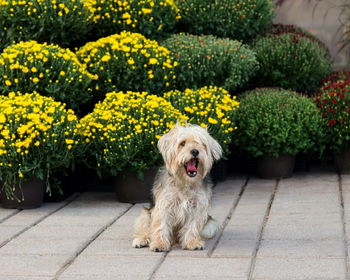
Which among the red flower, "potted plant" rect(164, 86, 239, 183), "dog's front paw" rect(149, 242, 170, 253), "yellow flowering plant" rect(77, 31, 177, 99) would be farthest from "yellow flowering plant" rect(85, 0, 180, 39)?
"dog's front paw" rect(149, 242, 170, 253)

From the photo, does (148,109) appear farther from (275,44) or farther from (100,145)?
(275,44)

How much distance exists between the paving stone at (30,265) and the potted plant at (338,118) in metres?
4.27

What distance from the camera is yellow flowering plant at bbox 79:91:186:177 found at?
7770mm

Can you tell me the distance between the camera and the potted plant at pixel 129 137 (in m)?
7.77

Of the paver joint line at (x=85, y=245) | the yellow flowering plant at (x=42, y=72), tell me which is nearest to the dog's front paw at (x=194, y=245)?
the paver joint line at (x=85, y=245)

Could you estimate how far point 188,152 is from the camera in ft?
19.1

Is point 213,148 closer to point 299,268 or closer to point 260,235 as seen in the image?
point 260,235

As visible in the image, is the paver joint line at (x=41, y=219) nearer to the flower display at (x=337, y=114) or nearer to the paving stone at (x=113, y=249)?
the paving stone at (x=113, y=249)

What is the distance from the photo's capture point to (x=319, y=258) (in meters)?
5.76

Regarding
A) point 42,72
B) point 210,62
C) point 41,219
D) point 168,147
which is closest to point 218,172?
point 210,62

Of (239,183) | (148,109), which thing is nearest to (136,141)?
(148,109)

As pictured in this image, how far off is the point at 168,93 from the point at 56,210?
191cm

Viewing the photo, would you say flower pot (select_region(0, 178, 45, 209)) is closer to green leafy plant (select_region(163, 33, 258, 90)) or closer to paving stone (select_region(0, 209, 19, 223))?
paving stone (select_region(0, 209, 19, 223))

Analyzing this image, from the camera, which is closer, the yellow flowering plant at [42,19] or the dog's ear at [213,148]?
the dog's ear at [213,148]
